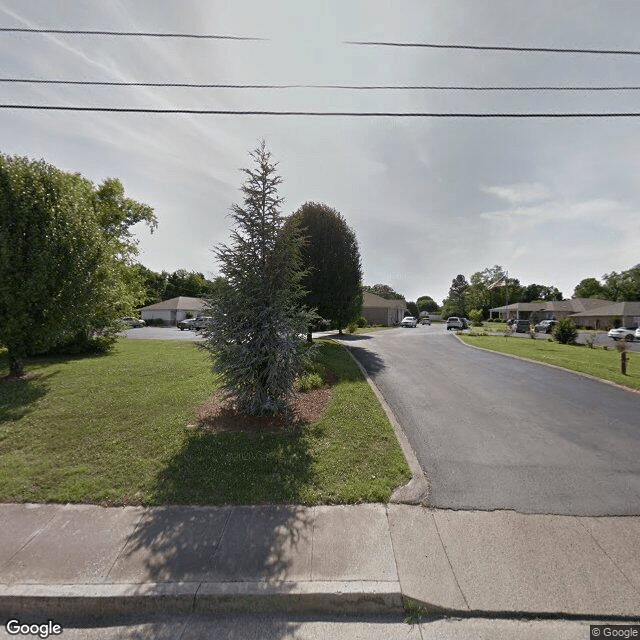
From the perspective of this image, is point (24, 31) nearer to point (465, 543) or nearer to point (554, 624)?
point (465, 543)

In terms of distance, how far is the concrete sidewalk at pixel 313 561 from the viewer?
2.61 m

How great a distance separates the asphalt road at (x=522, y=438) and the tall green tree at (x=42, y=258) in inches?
398

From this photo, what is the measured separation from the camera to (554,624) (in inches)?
95.7

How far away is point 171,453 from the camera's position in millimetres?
4875

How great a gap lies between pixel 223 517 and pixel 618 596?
3811 millimetres

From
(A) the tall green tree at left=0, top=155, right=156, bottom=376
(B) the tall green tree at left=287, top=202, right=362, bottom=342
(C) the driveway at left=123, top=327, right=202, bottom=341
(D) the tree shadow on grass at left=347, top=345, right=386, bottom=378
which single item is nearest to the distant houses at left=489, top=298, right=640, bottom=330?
(D) the tree shadow on grass at left=347, top=345, right=386, bottom=378

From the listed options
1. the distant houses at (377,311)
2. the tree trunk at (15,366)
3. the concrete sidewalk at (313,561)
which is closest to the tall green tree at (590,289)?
the distant houses at (377,311)

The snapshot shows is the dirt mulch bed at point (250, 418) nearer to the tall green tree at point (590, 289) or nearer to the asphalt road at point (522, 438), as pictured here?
the asphalt road at point (522, 438)

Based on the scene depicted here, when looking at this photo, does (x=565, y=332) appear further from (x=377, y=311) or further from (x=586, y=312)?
(x=586, y=312)

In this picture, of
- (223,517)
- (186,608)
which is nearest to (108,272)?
(223,517)

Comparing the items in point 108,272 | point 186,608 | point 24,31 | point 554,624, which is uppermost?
→ point 24,31
